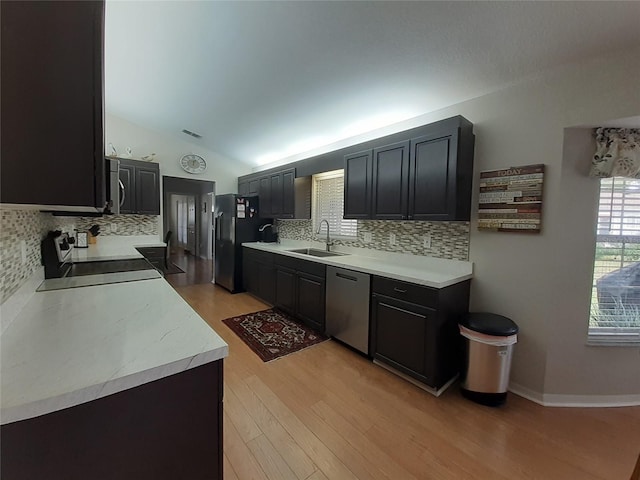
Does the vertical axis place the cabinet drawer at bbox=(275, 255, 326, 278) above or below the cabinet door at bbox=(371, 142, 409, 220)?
below

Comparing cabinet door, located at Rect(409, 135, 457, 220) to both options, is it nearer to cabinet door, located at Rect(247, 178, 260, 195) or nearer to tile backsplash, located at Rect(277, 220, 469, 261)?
tile backsplash, located at Rect(277, 220, 469, 261)

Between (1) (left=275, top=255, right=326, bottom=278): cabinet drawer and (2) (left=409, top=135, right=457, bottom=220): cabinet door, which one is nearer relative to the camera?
(2) (left=409, top=135, right=457, bottom=220): cabinet door

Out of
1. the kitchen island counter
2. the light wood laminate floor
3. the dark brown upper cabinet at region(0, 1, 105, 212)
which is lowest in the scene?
the light wood laminate floor

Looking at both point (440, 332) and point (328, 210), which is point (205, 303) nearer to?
point (328, 210)

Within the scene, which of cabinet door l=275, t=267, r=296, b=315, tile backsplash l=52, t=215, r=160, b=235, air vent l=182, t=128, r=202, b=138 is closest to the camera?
cabinet door l=275, t=267, r=296, b=315

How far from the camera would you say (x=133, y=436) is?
2.60ft

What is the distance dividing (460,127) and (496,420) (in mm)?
2145

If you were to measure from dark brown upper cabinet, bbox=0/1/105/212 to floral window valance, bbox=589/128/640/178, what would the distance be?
2815 millimetres

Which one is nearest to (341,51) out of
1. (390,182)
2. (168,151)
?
(390,182)

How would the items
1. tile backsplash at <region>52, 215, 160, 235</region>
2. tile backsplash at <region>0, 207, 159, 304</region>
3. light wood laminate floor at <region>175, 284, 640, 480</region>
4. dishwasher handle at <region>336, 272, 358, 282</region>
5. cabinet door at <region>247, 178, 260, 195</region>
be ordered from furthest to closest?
cabinet door at <region>247, 178, 260, 195</region> → tile backsplash at <region>52, 215, 160, 235</region> → dishwasher handle at <region>336, 272, 358, 282</region> → light wood laminate floor at <region>175, 284, 640, 480</region> → tile backsplash at <region>0, 207, 159, 304</region>

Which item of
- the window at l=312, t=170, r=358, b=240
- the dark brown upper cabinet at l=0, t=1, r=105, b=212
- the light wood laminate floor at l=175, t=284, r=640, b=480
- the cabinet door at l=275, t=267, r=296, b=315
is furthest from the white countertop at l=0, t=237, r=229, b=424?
the window at l=312, t=170, r=358, b=240

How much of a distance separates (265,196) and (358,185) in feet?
6.90

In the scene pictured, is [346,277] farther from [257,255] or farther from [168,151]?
[168,151]

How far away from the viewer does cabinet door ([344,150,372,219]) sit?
281 cm
